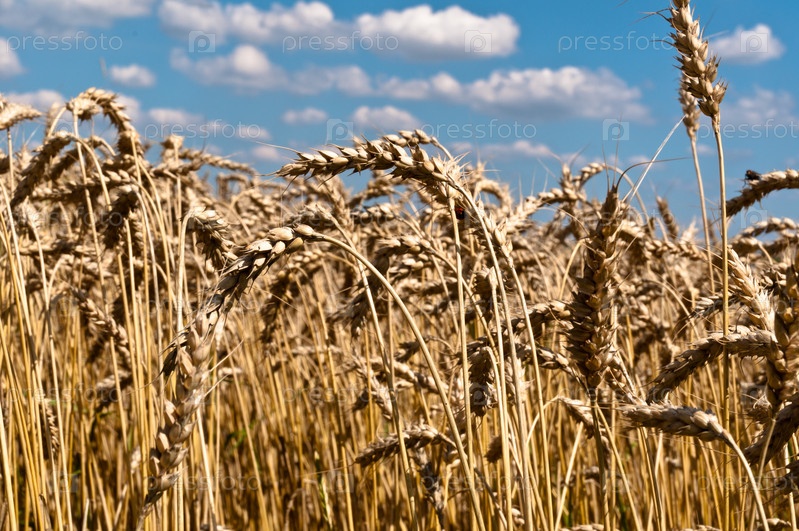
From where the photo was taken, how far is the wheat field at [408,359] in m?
1.46

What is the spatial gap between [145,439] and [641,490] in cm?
200

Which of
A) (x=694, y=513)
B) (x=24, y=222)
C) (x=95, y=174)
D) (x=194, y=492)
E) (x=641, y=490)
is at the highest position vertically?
(x=95, y=174)

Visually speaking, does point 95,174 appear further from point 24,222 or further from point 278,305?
point 278,305

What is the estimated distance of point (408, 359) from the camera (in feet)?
9.78

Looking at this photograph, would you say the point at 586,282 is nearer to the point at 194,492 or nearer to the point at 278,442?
the point at 194,492

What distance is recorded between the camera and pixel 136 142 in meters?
3.14

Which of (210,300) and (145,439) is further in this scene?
(145,439)

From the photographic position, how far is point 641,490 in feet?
9.86

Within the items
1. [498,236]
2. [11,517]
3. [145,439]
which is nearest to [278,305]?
[145,439]

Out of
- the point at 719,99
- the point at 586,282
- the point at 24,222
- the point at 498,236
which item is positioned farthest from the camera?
the point at 24,222

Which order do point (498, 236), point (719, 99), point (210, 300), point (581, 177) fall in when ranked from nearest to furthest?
point (210, 300)
point (498, 236)
point (719, 99)
point (581, 177)

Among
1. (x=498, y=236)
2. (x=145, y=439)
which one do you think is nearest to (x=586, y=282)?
(x=498, y=236)

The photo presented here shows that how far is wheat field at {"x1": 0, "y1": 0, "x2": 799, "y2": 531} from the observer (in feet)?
4.79

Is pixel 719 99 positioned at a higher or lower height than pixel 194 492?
higher
